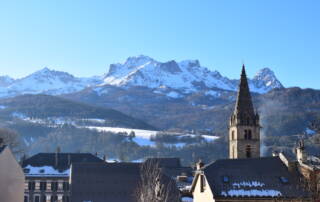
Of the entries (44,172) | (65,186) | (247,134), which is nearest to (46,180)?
(44,172)

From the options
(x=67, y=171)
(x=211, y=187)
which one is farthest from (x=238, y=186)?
(x=67, y=171)

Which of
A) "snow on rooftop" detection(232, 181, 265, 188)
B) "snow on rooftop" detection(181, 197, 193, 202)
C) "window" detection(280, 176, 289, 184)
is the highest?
"window" detection(280, 176, 289, 184)

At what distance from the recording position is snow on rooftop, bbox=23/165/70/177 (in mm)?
106812

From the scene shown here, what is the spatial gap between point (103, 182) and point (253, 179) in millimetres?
42974

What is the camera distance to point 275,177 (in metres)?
54.8

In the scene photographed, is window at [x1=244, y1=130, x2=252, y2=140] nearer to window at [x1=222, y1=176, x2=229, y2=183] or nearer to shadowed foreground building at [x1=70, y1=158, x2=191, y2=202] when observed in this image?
shadowed foreground building at [x1=70, y1=158, x2=191, y2=202]

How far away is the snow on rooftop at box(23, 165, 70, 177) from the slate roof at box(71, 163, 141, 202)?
510 inches

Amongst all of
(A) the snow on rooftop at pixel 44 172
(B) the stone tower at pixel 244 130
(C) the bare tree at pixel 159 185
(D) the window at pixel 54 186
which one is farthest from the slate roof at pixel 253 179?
(A) the snow on rooftop at pixel 44 172

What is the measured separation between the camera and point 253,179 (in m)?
54.6

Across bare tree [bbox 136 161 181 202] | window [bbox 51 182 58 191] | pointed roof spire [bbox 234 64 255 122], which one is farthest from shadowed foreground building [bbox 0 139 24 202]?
window [bbox 51 182 58 191]

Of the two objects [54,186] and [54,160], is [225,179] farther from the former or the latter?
[54,160]

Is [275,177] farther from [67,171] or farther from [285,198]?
[67,171]

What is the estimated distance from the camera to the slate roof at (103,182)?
303ft

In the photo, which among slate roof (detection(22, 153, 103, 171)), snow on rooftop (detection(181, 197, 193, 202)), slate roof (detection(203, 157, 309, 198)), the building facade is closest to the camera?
slate roof (detection(203, 157, 309, 198))
